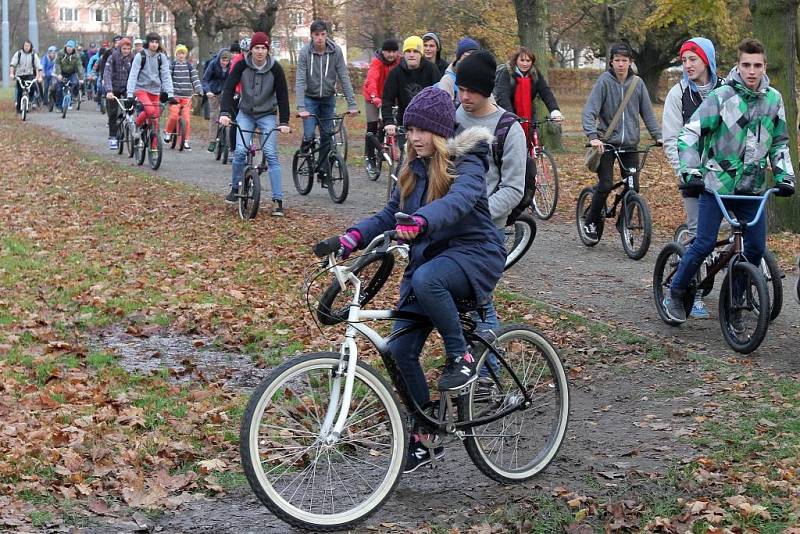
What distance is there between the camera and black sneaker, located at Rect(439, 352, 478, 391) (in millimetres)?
5344

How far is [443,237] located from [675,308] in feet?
13.0

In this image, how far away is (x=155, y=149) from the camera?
69.3 ft

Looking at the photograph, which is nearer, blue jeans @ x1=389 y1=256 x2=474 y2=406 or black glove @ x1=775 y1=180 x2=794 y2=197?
blue jeans @ x1=389 y1=256 x2=474 y2=406

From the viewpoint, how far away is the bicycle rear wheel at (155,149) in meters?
20.7

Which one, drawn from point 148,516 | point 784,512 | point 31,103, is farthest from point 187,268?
point 31,103

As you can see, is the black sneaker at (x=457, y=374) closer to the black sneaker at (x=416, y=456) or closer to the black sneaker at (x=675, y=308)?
the black sneaker at (x=416, y=456)

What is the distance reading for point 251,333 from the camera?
9.18m

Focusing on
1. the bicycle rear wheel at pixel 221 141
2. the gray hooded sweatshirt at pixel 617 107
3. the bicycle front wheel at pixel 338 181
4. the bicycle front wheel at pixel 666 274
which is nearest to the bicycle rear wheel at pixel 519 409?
the bicycle front wheel at pixel 666 274

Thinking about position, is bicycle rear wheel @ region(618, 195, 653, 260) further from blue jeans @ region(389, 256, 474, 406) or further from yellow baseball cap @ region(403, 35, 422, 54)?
blue jeans @ region(389, 256, 474, 406)

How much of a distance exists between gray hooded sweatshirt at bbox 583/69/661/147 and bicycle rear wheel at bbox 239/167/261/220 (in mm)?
4381

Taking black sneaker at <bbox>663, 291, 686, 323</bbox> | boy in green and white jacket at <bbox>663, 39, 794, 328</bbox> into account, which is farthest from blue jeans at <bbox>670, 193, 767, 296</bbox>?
black sneaker at <bbox>663, 291, 686, 323</bbox>

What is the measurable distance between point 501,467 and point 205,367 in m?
3.16

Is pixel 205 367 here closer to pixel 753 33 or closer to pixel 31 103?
pixel 753 33

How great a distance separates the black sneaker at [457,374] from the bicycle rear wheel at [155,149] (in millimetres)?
16054
